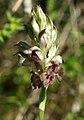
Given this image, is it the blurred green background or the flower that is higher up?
the blurred green background

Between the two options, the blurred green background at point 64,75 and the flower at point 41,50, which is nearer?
the flower at point 41,50

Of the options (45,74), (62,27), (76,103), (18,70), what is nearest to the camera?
(45,74)

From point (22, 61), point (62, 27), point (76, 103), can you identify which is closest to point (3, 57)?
point (62, 27)

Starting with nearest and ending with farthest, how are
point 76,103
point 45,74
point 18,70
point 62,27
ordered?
point 45,74 < point 18,70 < point 76,103 < point 62,27

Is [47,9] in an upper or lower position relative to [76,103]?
upper

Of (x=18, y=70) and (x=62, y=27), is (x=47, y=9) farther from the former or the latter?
(x=18, y=70)

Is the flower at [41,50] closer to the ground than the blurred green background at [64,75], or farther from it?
closer to the ground

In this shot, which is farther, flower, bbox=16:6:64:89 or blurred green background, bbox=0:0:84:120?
blurred green background, bbox=0:0:84:120

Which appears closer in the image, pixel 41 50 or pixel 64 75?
pixel 41 50

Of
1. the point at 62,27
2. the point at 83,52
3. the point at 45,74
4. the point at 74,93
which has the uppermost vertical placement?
the point at 62,27

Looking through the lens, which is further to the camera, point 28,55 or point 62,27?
point 62,27

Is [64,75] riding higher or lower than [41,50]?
higher
